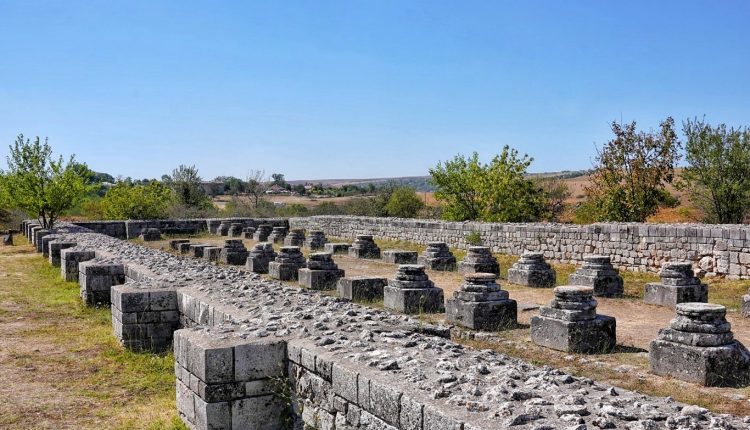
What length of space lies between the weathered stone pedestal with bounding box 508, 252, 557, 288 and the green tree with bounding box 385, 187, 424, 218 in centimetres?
3059

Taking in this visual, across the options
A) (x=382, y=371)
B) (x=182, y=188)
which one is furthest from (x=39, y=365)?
(x=182, y=188)

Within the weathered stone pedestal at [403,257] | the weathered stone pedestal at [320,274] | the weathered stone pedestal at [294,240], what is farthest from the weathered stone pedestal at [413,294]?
the weathered stone pedestal at [294,240]

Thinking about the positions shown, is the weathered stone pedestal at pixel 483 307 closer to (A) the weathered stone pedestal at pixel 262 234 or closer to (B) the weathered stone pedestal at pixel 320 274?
(B) the weathered stone pedestal at pixel 320 274

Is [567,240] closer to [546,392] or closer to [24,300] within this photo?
[24,300]

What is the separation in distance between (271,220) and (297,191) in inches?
2849

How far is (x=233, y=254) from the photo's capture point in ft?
67.7

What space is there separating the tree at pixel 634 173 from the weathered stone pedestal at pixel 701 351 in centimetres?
1823

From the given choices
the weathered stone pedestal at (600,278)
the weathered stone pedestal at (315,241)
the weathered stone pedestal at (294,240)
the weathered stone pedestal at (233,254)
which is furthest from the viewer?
the weathered stone pedestal at (294,240)

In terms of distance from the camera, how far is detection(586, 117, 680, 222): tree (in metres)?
24.5

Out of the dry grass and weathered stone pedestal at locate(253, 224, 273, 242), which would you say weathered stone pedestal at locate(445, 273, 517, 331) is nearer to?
the dry grass

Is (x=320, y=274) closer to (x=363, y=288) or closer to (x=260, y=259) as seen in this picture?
(x=363, y=288)

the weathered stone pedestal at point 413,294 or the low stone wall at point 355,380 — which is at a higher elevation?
the low stone wall at point 355,380

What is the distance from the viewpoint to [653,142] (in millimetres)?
24484

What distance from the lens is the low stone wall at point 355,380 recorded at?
12.0 feet
